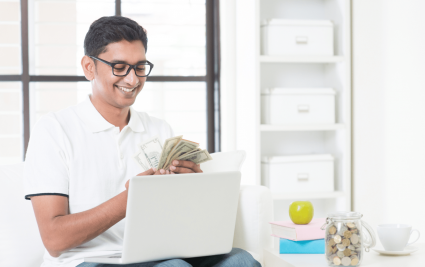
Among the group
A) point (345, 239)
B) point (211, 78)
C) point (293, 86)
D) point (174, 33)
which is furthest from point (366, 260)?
point (174, 33)

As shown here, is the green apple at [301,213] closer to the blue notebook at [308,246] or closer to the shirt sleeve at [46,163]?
the blue notebook at [308,246]

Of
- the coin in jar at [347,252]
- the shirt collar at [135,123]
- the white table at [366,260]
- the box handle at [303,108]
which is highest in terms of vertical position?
the box handle at [303,108]

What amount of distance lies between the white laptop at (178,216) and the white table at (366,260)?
0.64 ft

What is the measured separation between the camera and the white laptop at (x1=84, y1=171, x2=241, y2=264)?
124 cm

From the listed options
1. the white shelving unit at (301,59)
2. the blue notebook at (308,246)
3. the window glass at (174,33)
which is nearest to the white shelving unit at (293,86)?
the white shelving unit at (301,59)

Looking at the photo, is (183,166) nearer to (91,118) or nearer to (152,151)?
(152,151)

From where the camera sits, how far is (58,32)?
9.79 ft

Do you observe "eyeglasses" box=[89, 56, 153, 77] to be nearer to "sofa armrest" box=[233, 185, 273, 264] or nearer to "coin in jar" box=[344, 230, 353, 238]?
"sofa armrest" box=[233, 185, 273, 264]

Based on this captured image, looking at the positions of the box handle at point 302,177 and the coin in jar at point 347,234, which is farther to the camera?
the box handle at point 302,177

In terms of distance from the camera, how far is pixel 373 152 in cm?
248

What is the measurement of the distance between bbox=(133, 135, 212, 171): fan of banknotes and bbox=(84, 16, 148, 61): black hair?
1.16 ft

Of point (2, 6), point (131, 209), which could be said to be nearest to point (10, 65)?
point (2, 6)

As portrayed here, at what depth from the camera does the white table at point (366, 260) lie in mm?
1371

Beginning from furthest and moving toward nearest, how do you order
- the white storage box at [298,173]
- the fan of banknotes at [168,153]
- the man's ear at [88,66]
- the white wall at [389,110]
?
the white storage box at [298,173] < the white wall at [389,110] < the man's ear at [88,66] < the fan of banknotes at [168,153]
